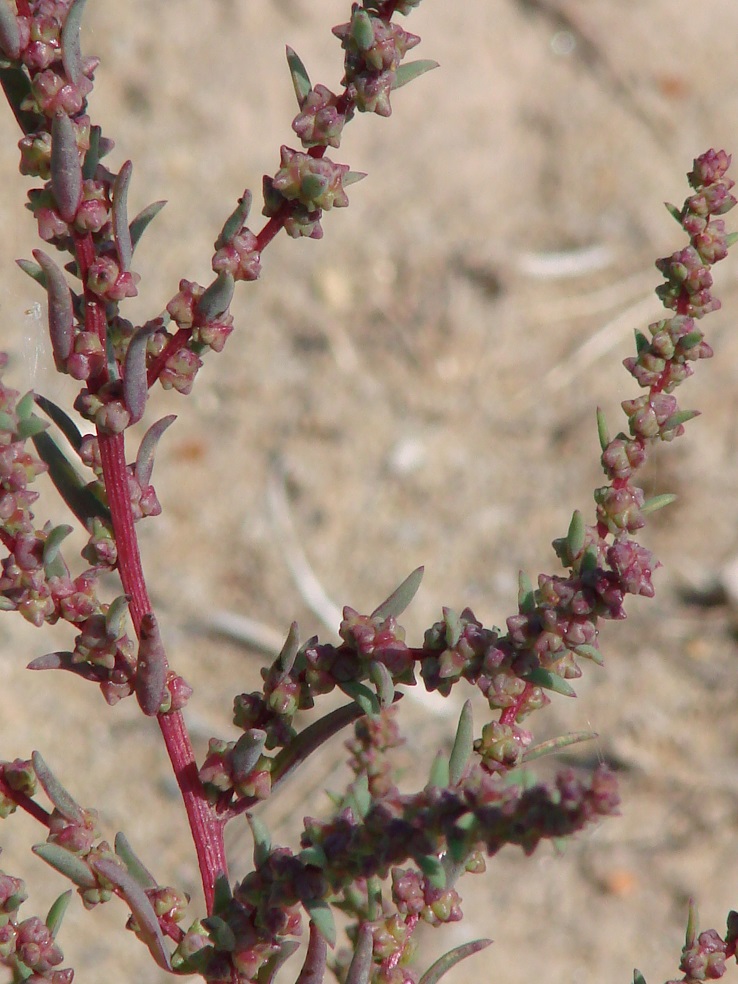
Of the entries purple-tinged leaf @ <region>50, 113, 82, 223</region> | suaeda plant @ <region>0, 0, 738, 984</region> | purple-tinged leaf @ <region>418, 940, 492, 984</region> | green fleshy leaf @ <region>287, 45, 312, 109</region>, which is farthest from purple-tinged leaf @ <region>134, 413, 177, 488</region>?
purple-tinged leaf @ <region>418, 940, 492, 984</region>

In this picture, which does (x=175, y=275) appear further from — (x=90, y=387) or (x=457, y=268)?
(x=90, y=387)

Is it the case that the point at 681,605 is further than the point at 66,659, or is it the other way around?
the point at 681,605

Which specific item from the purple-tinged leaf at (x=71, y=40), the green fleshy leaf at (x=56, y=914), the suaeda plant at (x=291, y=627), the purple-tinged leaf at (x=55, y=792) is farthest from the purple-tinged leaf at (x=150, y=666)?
the purple-tinged leaf at (x=71, y=40)

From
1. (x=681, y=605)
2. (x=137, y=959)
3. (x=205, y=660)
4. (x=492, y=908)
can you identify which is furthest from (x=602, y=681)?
(x=137, y=959)

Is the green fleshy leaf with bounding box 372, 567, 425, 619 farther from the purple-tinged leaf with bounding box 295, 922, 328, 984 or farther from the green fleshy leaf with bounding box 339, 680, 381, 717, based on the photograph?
the purple-tinged leaf with bounding box 295, 922, 328, 984

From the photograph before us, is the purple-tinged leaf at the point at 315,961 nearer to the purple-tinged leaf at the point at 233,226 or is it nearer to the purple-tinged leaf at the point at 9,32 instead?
the purple-tinged leaf at the point at 233,226
